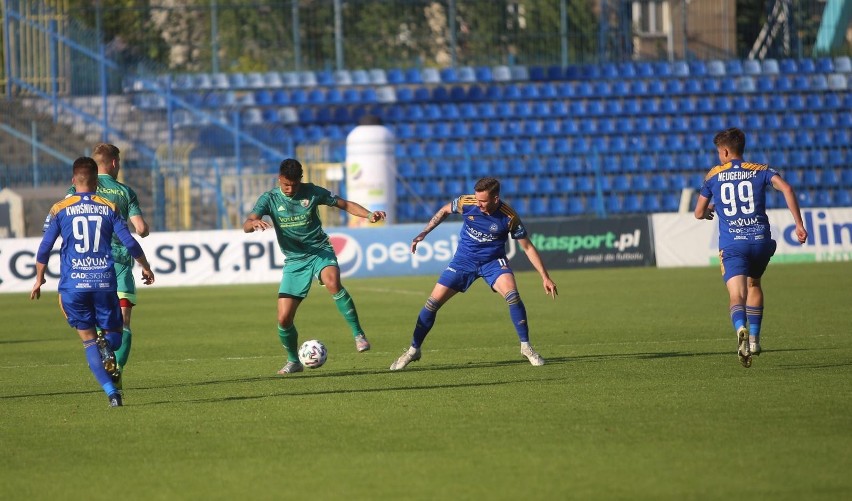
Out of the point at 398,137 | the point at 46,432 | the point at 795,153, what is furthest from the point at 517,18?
the point at 46,432

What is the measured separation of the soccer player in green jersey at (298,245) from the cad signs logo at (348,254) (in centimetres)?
1525

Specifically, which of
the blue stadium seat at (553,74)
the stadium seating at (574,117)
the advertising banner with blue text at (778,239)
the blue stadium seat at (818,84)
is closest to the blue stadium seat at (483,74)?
the stadium seating at (574,117)

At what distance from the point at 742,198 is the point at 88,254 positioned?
5474mm

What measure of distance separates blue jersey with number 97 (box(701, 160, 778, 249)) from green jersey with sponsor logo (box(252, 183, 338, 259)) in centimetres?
352

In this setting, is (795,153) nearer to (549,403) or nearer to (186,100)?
(186,100)

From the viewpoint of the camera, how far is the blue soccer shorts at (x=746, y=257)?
38.0ft

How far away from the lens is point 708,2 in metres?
43.6

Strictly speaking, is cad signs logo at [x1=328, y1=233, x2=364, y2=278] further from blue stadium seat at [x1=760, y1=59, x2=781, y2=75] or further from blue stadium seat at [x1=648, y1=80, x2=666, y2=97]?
blue stadium seat at [x1=760, y1=59, x2=781, y2=75]

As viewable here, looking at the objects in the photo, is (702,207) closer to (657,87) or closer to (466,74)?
(657,87)

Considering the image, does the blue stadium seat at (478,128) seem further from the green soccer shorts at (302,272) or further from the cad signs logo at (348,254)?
the green soccer shorts at (302,272)

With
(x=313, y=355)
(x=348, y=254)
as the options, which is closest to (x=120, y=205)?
(x=313, y=355)

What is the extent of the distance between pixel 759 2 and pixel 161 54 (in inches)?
859

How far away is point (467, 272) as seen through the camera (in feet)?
40.7

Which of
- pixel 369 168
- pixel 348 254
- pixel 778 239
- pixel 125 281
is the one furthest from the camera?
pixel 369 168
